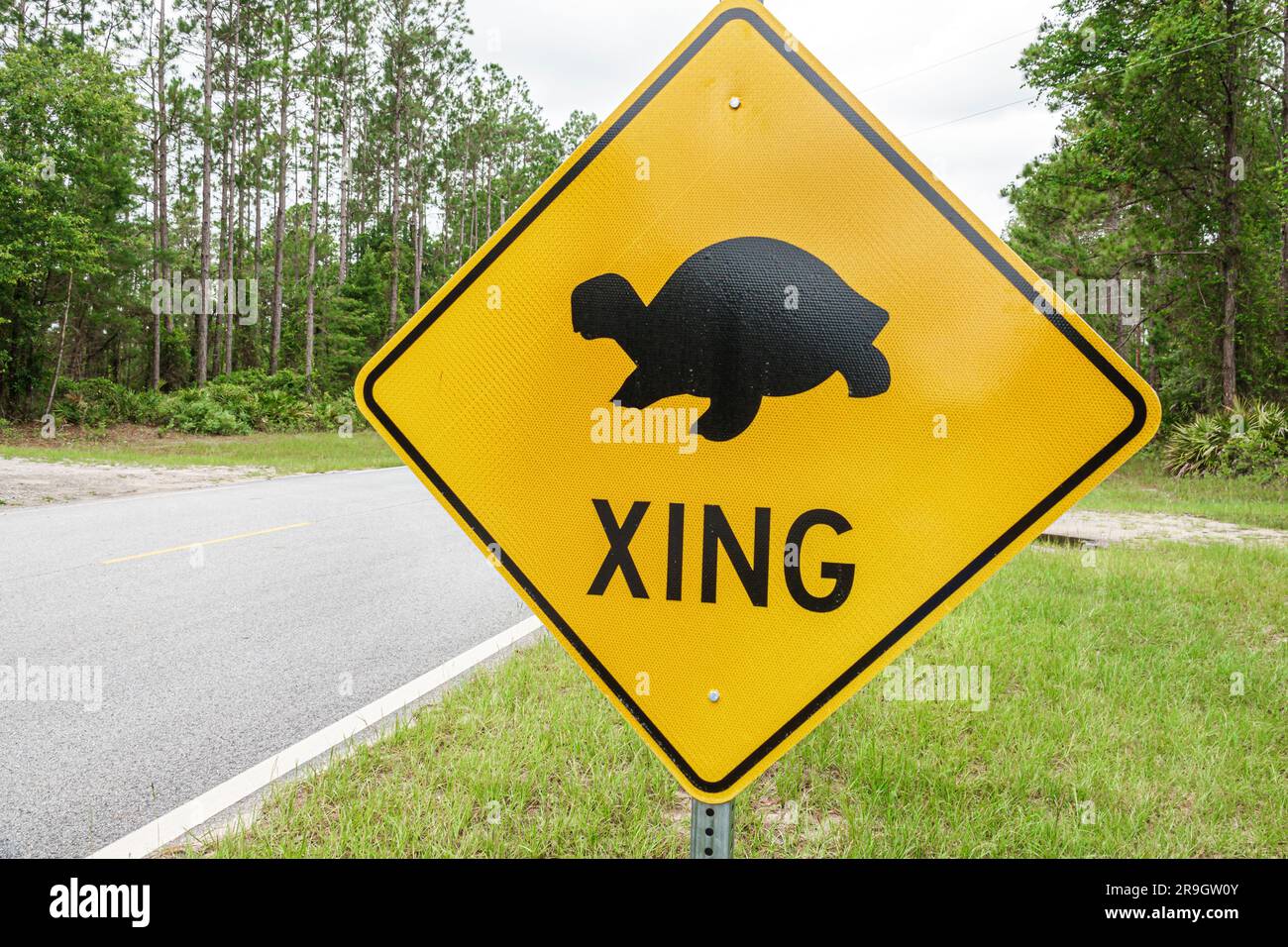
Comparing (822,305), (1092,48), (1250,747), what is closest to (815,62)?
(822,305)

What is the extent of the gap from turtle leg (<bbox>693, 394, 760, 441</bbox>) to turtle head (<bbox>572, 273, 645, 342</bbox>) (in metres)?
0.25

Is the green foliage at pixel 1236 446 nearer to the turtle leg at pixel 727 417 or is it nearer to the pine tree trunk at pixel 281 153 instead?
the turtle leg at pixel 727 417

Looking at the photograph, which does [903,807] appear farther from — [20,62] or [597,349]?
[20,62]

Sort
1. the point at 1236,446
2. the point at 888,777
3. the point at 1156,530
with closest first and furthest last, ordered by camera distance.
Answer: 1. the point at 888,777
2. the point at 1156,530
3. the point at 1236,446

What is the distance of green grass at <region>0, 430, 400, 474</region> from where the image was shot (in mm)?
17062

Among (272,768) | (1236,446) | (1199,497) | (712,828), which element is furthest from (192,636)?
(1236,446)

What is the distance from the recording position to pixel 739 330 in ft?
5.24

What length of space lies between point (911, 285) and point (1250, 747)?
117 inches

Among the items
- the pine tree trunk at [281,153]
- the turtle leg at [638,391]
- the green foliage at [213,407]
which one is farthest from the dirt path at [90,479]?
the pine tree trunk at [281,153]

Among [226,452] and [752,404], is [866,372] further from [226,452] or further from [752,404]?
[226,452]

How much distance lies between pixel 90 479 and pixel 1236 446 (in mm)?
21180

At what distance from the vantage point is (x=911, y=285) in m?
1.53

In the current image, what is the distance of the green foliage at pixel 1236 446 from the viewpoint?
1497cm

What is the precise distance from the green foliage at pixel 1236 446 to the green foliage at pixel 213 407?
24244 millimetres
